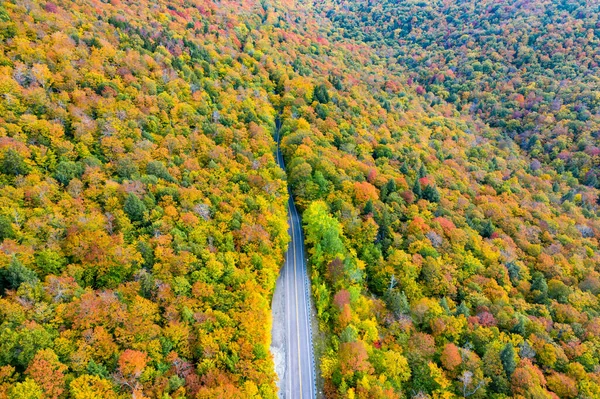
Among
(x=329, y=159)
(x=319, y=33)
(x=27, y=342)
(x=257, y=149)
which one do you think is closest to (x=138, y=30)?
(x=257, y=149)

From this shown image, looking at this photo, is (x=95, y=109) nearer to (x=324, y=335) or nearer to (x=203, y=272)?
(x=203, y=272)

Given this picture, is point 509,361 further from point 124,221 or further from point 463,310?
point 124,221

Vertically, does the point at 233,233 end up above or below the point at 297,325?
above

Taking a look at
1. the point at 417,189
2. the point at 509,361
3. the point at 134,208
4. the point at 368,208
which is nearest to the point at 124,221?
the point at 134,208

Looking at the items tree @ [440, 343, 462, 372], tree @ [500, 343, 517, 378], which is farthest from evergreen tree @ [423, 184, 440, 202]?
tree @ [440, 343, 462, 372]

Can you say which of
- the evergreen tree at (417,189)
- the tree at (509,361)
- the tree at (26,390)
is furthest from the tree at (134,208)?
the evergreen tree at (417,189)

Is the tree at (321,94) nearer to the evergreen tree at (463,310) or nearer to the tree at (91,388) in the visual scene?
the evergreen tree at (463,310)

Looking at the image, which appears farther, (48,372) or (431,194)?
(431,194)
